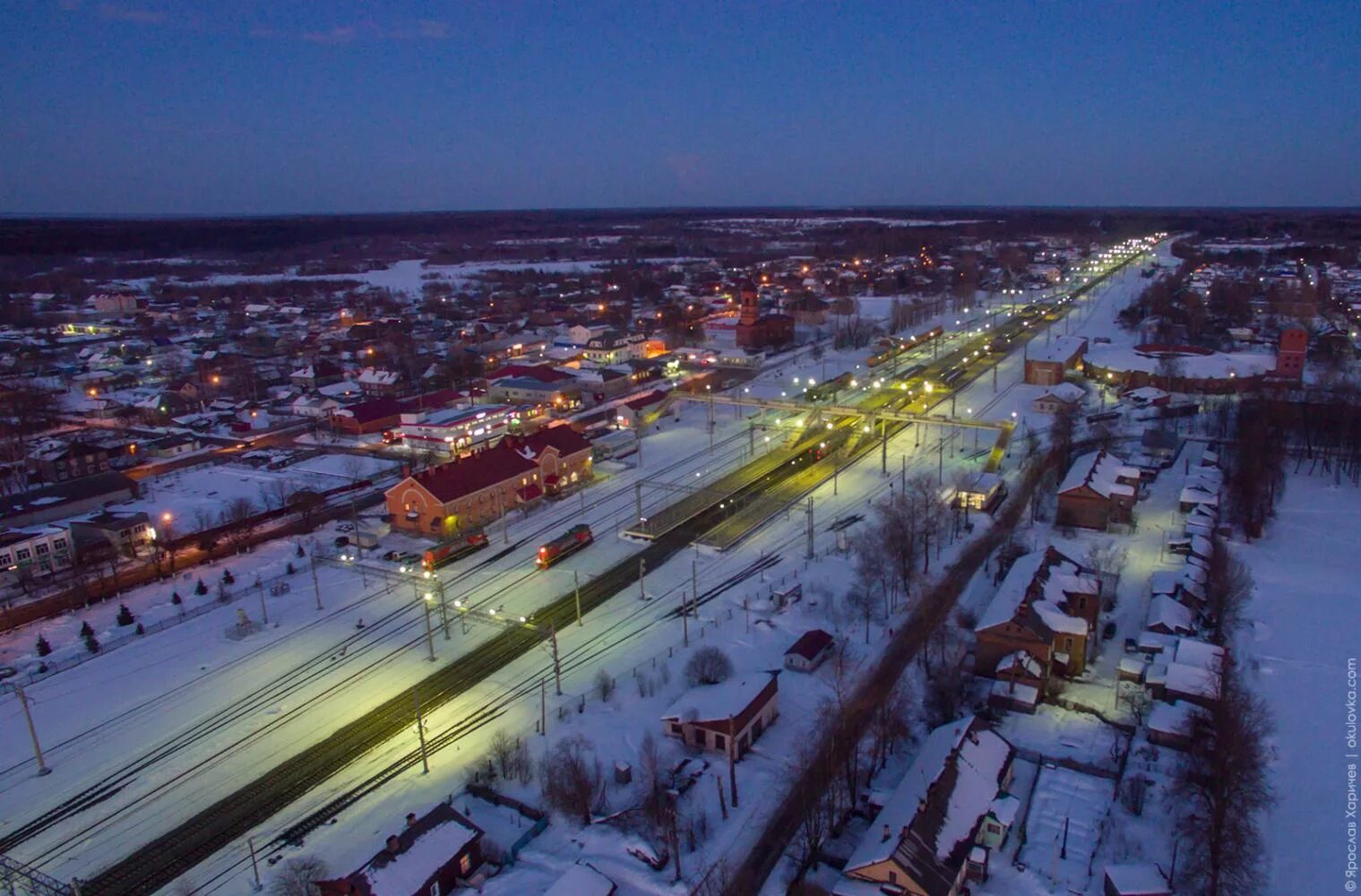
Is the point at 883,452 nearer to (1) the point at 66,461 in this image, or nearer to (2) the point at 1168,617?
(2) the point at 1168,617

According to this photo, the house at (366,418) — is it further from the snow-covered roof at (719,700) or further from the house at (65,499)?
the snow-covered roof at (719,700)

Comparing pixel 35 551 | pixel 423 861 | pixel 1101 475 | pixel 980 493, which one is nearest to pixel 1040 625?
pixel 980 493

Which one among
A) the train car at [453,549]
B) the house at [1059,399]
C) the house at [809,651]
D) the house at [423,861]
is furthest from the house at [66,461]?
the house at [1059,399]

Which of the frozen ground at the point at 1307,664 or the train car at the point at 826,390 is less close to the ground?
the train car at the point at 826,390

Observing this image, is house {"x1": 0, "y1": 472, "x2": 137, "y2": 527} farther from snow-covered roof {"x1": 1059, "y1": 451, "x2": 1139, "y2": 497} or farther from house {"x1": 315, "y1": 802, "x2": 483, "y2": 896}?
snow-covered roof {"x1": 1059, "y1": 451, "x2": 1139, "y2": 497}

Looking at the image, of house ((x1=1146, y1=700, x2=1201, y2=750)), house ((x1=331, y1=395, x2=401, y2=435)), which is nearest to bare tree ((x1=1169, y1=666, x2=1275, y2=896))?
house ((x1=1146, y1=700, x2=1201, y2=750))
